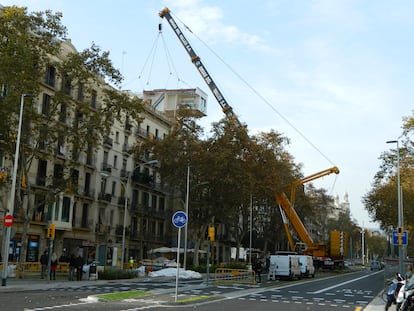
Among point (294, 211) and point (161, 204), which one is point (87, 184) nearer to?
point (161, 204)

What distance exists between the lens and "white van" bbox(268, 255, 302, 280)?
38844 mm

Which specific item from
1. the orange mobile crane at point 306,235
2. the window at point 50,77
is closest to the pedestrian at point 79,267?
the window at point 50,77

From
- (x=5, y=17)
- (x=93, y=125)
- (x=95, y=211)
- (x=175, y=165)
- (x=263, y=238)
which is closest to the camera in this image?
(x=5, y=17)

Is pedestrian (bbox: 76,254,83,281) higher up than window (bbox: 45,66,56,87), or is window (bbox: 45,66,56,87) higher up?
window (bbox: 45,66,56,87)

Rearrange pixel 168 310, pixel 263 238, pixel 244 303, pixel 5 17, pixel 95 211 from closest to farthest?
pixel 168 310
pixel 244 303
pixel 5 17
pixel 95 211
pixel 263 238

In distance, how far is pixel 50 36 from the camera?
33.3 m

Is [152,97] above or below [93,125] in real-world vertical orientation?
above

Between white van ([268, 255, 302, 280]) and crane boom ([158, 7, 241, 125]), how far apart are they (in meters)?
19.6

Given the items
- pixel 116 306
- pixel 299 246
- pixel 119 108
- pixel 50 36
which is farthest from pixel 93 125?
pixel 299 246

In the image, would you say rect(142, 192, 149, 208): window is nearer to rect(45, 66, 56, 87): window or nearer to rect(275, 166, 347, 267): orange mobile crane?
rect(275, 166, 347, 267): orange mobile crane

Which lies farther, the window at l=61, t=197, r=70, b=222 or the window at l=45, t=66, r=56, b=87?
the window at l=61, t=197, r=70, b=222

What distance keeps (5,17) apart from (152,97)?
4707 cm

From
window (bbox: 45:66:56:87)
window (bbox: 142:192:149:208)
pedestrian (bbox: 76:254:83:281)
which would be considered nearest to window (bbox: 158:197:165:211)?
window (bbox: 142:192:149:208)

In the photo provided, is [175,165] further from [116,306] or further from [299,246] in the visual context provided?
[116,306]
